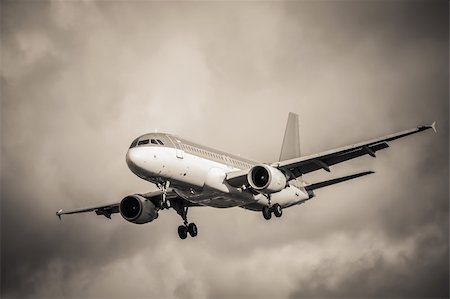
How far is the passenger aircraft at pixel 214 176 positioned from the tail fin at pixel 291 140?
8.15 meters

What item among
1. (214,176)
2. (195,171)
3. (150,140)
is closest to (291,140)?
(214,176)

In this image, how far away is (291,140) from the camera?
245ft

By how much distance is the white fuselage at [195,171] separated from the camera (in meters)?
50.9

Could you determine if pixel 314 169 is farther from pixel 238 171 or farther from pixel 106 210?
pixel 106 210

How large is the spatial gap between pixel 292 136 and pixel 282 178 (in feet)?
61.4

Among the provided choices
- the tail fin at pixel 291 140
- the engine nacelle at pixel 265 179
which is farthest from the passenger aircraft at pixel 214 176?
the tail fin at pixel 291 140

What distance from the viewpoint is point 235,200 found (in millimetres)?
57406

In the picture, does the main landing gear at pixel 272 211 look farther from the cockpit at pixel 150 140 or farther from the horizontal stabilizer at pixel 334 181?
the cockpit at pixel 150 140

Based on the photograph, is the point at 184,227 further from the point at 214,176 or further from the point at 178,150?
the point at 178,150

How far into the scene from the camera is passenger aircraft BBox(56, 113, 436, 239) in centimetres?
5162

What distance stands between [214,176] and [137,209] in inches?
369

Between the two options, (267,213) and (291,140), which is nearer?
(267,213)

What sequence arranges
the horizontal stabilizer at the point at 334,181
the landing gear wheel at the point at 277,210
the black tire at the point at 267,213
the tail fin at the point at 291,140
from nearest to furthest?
the horizontal stabilizer at the point at 334,181 < the landing gear wheel at the point at 277,210 < the black tire at the point at 267,213 < the tail fin at the point at 291,140

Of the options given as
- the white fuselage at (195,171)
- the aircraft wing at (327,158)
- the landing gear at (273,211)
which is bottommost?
the white fuselage at (195,171)
